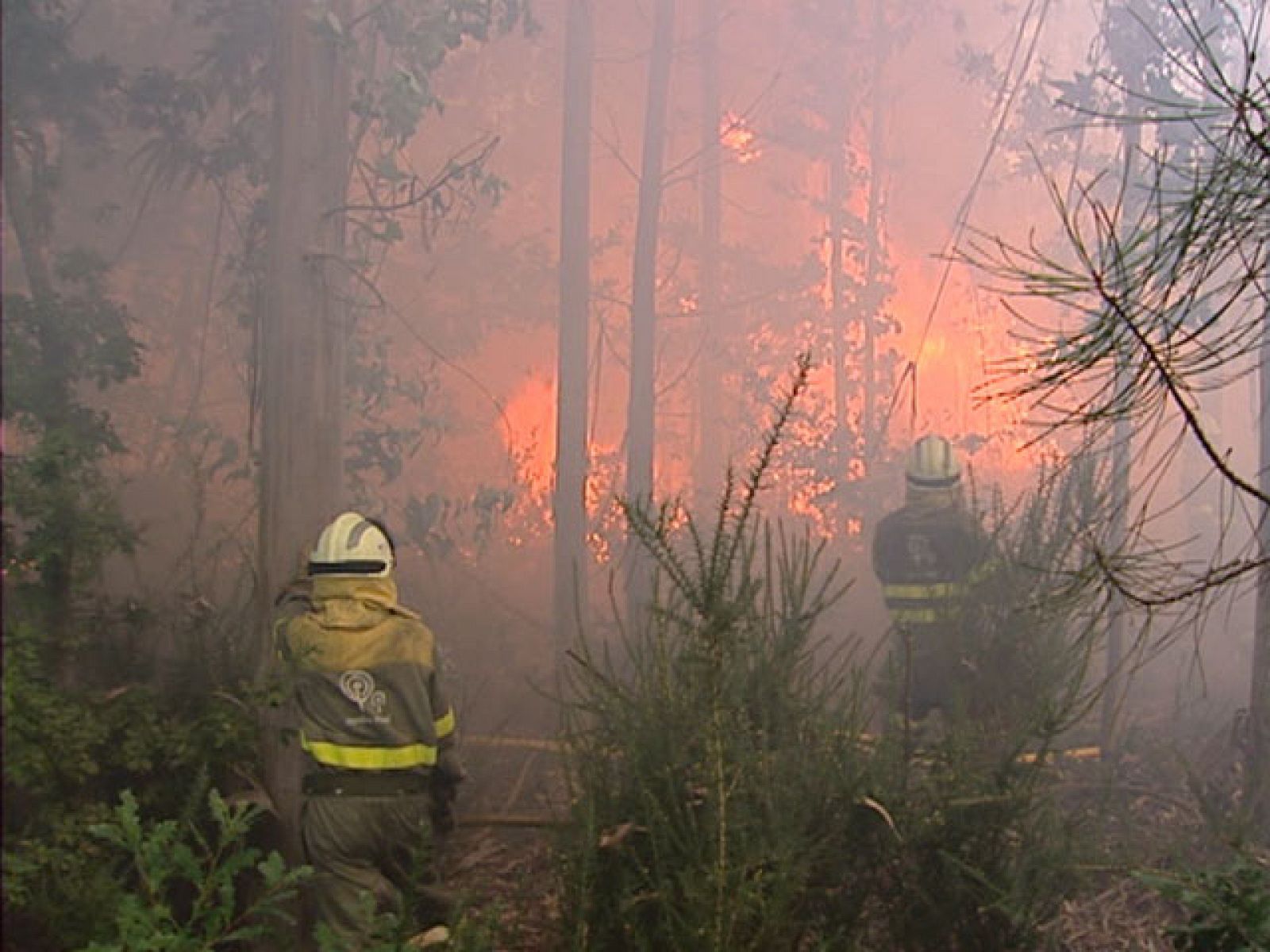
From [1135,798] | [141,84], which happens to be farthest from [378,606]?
[1135,798]

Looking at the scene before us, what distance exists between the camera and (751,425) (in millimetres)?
12469

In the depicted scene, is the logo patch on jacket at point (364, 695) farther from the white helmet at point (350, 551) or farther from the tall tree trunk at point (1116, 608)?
the tall tree trunk at point (1116, 608)

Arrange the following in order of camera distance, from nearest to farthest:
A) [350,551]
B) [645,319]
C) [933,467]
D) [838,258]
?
1. [350,551]
2. [933,467]
3. [645,319]
4. [838,258]

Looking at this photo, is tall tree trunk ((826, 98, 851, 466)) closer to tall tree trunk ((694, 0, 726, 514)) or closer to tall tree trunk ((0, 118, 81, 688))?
tall tree trunk ((694, 0, 726, 514))

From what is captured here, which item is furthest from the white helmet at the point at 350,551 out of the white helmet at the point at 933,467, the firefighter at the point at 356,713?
the white helmet at the point at 933,467

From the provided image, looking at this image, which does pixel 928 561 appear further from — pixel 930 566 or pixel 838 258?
pixel 838 258

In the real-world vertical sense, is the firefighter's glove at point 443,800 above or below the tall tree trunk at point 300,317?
below

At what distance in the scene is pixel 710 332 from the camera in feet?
43.2

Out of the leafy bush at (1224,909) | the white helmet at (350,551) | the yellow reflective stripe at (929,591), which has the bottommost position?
the leafy bush at (1224,909)

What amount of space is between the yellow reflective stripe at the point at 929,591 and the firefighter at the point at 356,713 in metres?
3.30

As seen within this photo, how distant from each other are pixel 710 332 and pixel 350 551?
8.86m

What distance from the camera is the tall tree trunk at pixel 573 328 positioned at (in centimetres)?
877

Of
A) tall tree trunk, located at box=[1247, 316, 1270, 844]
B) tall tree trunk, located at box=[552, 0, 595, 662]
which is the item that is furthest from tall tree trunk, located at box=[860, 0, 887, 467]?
tall tree trunk, located at box=[1247, 316, 1270, 844]

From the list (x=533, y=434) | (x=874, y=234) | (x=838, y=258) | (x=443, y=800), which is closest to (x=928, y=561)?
(x=443, y=800)
